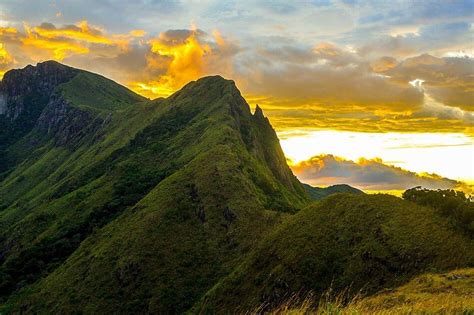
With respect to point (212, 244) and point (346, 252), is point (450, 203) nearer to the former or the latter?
point (346, 252)

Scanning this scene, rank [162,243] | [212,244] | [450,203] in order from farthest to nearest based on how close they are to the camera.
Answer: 1. [162,243]
2. [212,244]
3. [450,203]

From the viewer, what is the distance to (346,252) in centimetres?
7644

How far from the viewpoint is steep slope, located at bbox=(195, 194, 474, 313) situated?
65.4 metres

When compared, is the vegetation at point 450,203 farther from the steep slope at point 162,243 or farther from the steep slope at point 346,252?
the steep slope at point 162,243

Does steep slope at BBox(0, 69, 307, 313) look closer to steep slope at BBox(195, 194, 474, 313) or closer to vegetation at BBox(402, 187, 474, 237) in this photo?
steep slope at BBox(195, 194, 474, 313)

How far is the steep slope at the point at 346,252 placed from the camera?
6538 cm

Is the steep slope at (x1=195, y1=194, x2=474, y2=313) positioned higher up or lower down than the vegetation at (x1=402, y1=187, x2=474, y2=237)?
lower down

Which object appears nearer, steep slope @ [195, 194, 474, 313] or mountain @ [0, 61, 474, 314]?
steep slope @ [195, 194, 474, 313]

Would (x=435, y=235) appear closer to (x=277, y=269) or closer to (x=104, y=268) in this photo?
(x=277, y=269)

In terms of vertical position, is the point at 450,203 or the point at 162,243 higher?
the point at 450,203

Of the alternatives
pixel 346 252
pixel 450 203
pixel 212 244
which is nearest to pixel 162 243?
pixel 212 244

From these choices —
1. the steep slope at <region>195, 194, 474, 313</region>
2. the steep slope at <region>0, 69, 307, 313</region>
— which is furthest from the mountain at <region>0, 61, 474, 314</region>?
the steep slope at <region>0, 69, 307, 313</region>

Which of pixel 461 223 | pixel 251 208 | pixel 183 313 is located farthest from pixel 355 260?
pixel 251 208

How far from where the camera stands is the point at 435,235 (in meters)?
68.4
